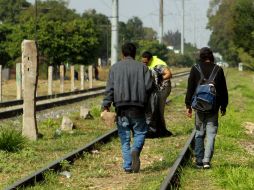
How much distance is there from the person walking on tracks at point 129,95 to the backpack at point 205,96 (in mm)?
775

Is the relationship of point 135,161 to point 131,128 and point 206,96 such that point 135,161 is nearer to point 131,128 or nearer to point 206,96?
point 131,128

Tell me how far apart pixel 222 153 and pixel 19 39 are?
51395mm

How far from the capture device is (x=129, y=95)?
30.0 feet

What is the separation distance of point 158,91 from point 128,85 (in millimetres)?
4454

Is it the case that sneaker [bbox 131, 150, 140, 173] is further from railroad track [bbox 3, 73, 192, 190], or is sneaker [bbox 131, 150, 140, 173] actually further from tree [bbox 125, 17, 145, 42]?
tree [bbox 125, 17, 145, 42]

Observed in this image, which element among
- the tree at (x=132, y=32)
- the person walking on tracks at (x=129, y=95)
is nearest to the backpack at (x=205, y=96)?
the person walking on tracks at (x=129, y=95)

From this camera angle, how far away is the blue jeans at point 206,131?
969 centimetres

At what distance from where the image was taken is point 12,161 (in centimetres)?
1070

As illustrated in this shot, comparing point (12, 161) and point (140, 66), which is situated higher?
point (140, 66)

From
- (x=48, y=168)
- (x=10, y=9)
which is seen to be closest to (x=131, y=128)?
(x=48, y=168)

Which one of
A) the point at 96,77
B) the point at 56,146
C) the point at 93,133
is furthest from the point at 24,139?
the point at 96,77

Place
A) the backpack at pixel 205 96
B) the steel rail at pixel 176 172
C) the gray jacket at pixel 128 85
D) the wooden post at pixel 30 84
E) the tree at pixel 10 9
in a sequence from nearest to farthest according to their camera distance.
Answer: the steel rail at pixel 176 172
the gray jacket at pixel 128 85
the backpack at pixel 205 96
the wooden post at pixel 30 84
the tree at pixel 10 9

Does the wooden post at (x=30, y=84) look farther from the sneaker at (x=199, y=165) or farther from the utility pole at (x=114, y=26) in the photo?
the utility pole at (x=114, y=26)

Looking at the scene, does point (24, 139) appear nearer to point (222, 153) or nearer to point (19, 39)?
point (222, 153)
